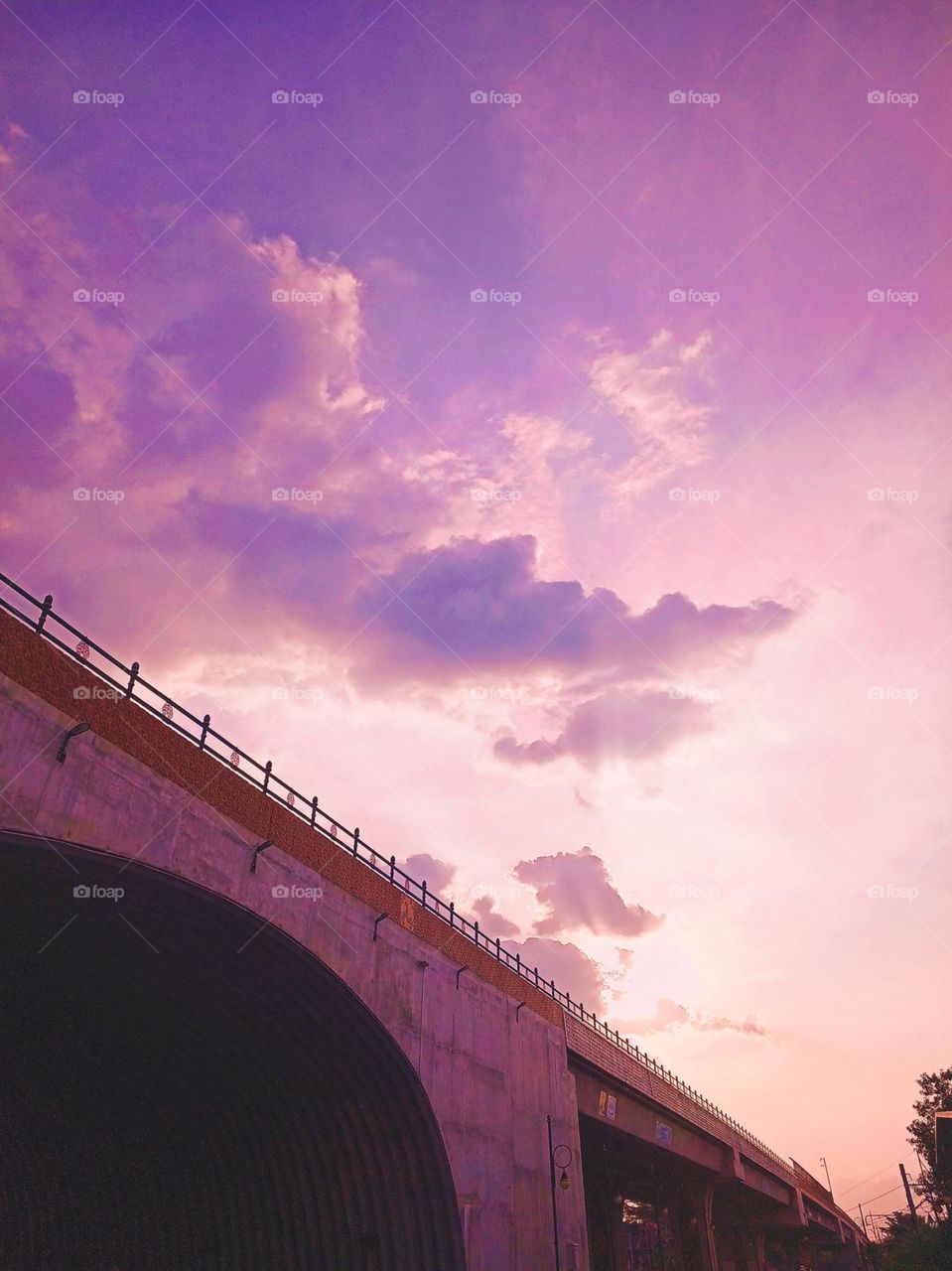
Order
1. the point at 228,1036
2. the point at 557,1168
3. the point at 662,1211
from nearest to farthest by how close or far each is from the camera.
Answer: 1. the point at 228,1036
2. the point at 557,1168
3. the point at 662,1211

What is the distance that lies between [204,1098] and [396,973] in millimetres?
5642

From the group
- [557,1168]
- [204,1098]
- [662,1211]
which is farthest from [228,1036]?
[662,1211]

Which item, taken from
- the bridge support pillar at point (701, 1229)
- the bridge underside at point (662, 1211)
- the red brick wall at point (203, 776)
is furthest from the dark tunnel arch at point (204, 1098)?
the bridge support pillar at point (701, 1229)

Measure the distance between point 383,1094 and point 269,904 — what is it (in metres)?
6.44

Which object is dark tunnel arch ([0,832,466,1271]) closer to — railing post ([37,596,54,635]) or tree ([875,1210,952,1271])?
railing post ([37,596,54,635])

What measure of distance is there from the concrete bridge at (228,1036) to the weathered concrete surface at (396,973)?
54 mm

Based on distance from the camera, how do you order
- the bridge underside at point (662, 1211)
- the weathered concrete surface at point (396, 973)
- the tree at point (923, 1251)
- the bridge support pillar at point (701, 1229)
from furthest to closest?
the bridge support pillar at point (701, 1229), the bridge underside at point (662, 1211), the tree at point (923, 1251), the weathered concrete surface at point (396, 973)

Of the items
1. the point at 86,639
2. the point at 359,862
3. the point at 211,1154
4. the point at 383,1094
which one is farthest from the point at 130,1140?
the point at 86,639

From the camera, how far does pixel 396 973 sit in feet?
63.5

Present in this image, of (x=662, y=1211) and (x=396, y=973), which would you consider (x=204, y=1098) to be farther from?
(x=662, y=1211)

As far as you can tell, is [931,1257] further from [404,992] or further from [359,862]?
[359,862]

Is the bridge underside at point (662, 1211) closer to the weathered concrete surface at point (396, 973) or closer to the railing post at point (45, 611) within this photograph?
the weathered concrete surface at point (396, 973)

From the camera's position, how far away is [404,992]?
1947 centimetres

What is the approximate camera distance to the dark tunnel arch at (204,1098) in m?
15.8
